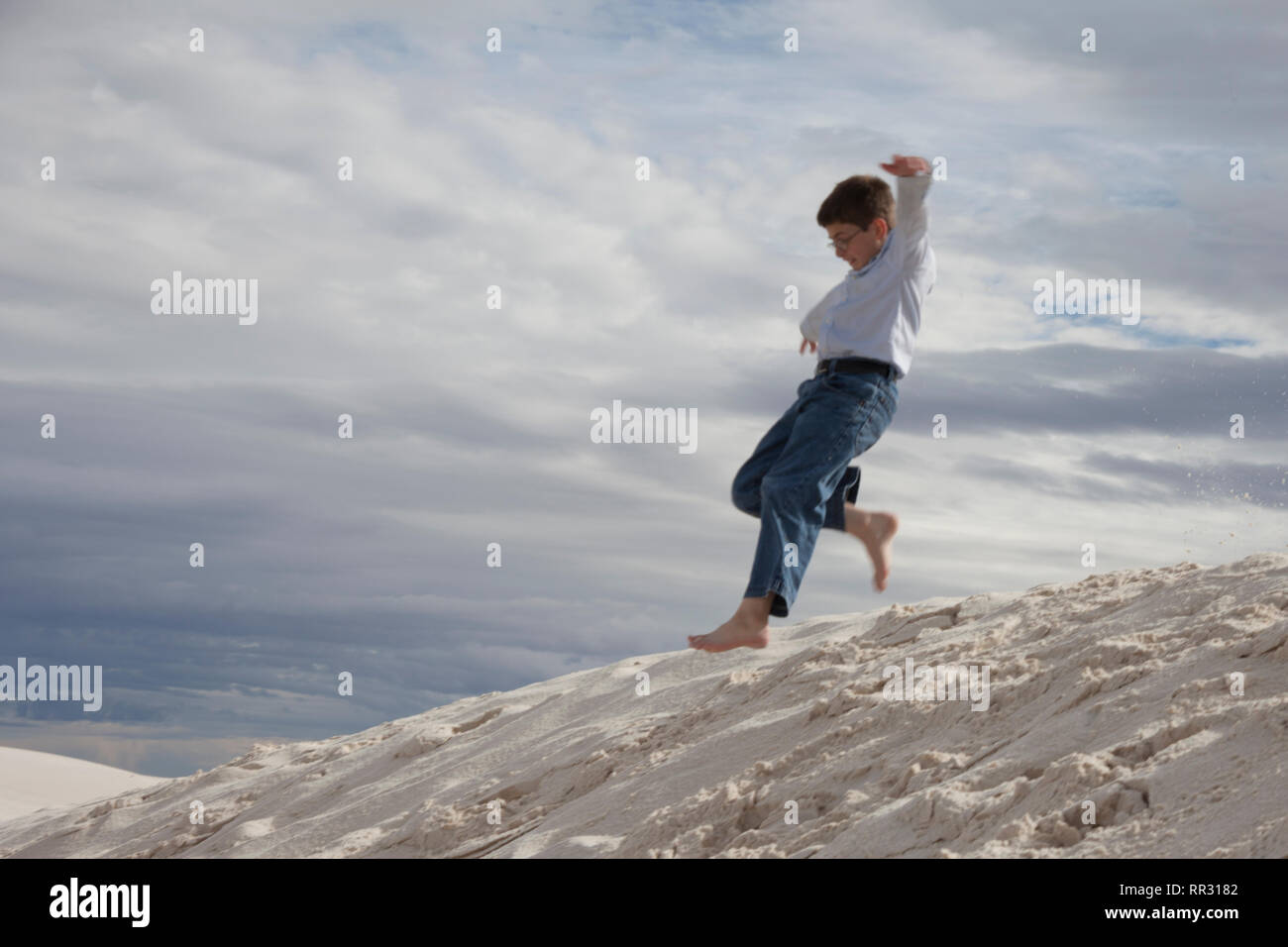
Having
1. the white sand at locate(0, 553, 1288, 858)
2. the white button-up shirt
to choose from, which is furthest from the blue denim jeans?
the white sand at locate(0, 553, 1288, 858)

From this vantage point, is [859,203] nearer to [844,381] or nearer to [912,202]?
[912,202]

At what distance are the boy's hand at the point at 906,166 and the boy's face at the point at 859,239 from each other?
0.23 meters

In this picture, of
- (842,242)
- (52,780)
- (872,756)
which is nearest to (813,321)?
(842,242)

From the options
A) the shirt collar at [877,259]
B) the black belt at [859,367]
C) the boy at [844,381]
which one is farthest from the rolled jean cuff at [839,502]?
the shirt collar at [877,259]

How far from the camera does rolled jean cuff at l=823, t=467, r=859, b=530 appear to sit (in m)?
4.89

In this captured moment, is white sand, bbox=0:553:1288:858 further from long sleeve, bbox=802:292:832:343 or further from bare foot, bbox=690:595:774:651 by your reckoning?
long sleeve, bbox=802:292:832:343

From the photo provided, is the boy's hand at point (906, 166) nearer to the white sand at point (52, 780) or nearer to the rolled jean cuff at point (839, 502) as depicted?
the rolled jean cuff at point (839, 502)

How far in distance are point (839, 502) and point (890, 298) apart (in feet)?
2.87

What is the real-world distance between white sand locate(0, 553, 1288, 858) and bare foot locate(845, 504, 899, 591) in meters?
0.73

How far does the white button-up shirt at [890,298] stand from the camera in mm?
4492

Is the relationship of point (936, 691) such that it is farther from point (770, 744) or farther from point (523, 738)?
point (523, 738)

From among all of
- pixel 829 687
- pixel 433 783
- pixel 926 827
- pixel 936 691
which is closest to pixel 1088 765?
pixel 926 827

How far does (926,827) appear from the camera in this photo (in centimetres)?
412
